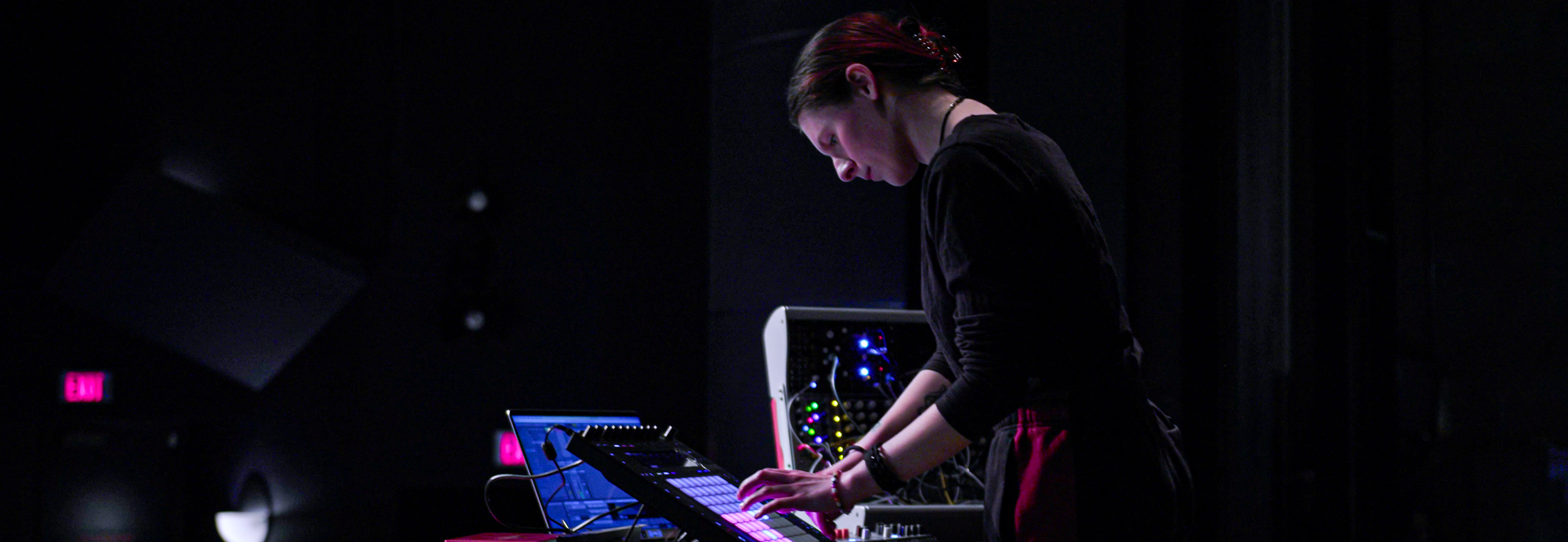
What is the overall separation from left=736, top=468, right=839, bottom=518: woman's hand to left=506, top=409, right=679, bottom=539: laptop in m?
0.63

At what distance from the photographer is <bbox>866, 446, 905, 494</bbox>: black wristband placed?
1195 mm

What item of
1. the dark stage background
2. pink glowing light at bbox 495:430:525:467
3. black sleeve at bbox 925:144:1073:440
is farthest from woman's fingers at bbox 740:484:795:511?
pink glowing light at bbox 495:430:525:467

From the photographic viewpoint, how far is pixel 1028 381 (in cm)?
120

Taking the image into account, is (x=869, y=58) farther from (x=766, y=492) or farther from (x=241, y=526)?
(x=241, y=526)

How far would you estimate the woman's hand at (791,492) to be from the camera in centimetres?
120

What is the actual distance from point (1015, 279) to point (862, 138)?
0.35m

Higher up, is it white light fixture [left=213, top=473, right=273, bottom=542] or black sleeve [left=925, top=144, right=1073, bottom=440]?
black sleeve [left=925, top=144, right=1073, bottom=440]

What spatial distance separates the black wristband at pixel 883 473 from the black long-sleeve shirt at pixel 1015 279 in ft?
0.29

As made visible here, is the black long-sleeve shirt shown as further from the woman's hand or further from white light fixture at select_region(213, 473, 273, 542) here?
white light fixture at select_region(213, 473, 273, 542)

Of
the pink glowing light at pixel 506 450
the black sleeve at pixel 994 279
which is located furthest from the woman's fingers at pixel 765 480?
the pink glowing light at pixel 506 450

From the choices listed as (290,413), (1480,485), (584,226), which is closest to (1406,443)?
(1480,485)

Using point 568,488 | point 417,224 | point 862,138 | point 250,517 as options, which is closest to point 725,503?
point 862,138

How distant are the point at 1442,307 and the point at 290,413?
13.3ft

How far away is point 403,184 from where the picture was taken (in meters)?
4.46
